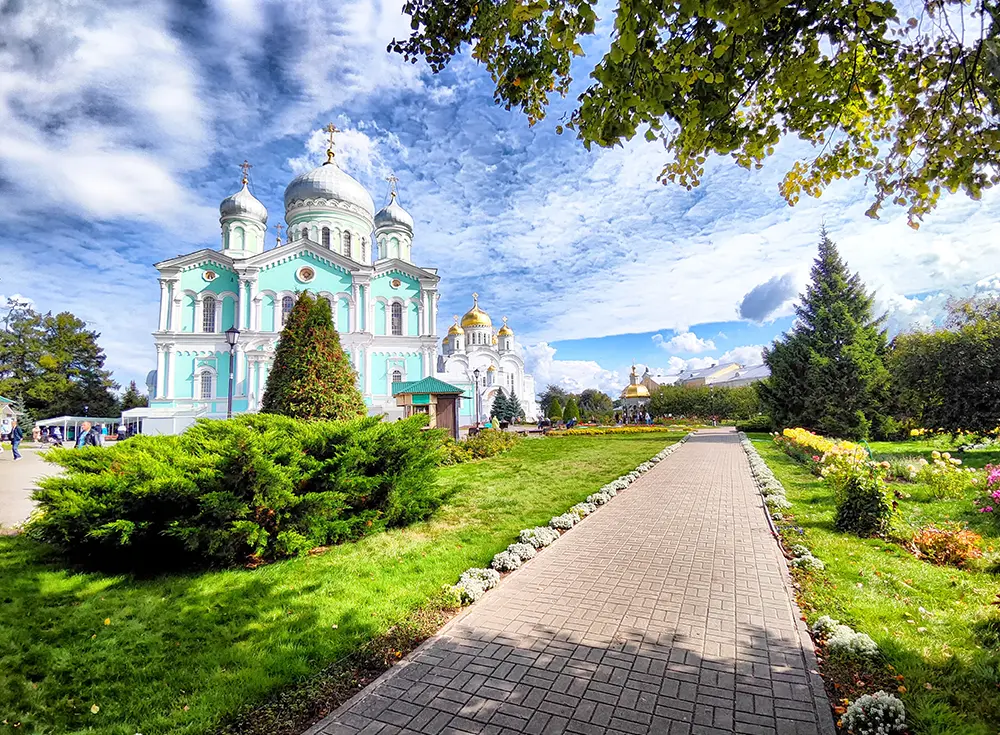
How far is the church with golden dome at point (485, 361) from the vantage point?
165 ft

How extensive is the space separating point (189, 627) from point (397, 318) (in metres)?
32.3

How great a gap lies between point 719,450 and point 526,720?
17165mm

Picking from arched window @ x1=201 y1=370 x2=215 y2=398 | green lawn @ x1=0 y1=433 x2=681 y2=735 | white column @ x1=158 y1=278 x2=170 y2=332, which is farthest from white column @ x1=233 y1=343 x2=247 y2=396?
green lawn @ x1=0 y1=433 x2=681 y2=735

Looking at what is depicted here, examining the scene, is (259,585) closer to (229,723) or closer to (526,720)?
(229,723)

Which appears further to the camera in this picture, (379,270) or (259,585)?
(379,270)

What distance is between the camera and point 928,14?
294cm

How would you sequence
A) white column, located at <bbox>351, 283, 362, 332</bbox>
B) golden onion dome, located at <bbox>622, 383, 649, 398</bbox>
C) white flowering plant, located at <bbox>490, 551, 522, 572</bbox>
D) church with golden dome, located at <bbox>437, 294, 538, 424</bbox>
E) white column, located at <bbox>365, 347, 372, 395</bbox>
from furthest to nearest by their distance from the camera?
church with golden dome, located at <bbox>437, 294, 538, 424</bbox> < golden onion dome, located at <bbox>622, 383, 649, 398</bbox> < white column, located at <bbox>351, 283, 362, 332</bbox> < white column, located at <bbox>365, 347, 372, 395</bbox> < white flowering plant, located at <bbox>490, 551, 522, 572</bbox>

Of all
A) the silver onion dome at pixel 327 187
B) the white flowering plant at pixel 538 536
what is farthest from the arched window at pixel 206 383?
the white flowering plant at pixel 538 536

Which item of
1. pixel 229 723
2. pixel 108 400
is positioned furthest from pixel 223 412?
pixel 229 723

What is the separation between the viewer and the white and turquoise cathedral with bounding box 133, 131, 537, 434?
99.4ft

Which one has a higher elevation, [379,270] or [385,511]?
[379,270]

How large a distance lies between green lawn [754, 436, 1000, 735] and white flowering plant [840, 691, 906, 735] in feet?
0.40

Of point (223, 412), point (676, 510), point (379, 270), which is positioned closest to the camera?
point (676, 510)

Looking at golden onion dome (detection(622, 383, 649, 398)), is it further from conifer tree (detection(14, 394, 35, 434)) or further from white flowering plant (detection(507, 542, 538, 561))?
conifer tree (detection(14, 394, 35, 434))
